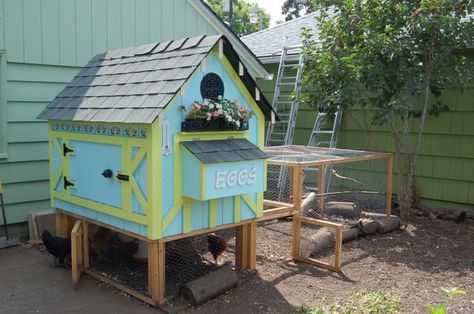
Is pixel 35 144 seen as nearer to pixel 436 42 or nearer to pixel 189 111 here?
pixel 189 111

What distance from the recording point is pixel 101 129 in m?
4.76

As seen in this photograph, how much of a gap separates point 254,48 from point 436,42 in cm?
499

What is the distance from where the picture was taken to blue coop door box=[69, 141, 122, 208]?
4.64 metres

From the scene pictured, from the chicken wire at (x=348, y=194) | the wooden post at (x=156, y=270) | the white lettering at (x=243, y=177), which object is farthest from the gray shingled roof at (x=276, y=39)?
the wooden post at (x=156, y=270)

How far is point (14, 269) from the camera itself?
5.38 meters

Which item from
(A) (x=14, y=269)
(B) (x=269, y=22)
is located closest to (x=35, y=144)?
(A) (x=14, y=269)

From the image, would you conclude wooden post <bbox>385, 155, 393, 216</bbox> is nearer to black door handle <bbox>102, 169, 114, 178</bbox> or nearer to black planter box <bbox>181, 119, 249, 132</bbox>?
black planter box <bbox>181, 119, 249, 132</bbox>

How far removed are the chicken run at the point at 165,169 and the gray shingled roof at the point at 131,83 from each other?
0.01 metres

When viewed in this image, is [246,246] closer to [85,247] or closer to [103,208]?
[103,208]

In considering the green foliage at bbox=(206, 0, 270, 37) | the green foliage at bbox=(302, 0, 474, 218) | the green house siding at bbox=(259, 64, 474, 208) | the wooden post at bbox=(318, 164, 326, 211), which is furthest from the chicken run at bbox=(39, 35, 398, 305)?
the green foliage at bbox=(206, 0, 270, 37)

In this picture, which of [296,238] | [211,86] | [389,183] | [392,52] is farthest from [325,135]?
[211,86]

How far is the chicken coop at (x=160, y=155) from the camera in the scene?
14.1ft

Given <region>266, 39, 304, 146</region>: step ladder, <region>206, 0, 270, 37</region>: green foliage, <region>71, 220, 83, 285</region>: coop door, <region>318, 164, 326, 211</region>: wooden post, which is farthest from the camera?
<region>206, 0, 270, 37</region>: green foliage

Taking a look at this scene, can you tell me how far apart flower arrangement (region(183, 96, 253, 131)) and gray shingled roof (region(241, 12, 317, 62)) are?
5358 millimetres
